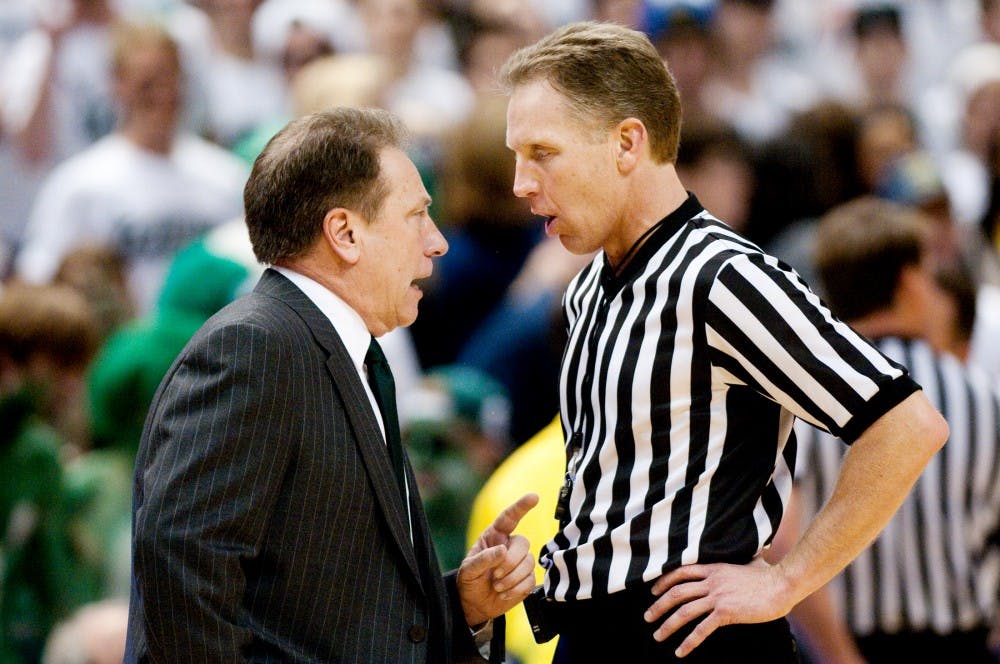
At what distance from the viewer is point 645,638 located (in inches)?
113

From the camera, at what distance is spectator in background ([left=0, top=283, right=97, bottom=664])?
476cm

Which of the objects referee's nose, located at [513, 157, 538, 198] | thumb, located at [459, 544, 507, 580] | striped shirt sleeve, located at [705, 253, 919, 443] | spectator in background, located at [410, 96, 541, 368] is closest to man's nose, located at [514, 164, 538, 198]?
referee's nose, located at [513, 157, 538, 198]

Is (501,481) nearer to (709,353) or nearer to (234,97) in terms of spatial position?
(709,353)

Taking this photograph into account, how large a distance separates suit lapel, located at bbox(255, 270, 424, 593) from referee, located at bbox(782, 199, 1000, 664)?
6.48 feet

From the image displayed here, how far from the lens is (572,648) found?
9.84 feet

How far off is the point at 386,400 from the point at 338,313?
21cm

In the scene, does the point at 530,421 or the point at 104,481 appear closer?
the point at 104,481

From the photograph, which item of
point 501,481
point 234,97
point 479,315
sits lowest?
point 501,481

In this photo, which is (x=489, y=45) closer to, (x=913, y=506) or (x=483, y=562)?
(x=913, y=506)

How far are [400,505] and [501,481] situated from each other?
129cm

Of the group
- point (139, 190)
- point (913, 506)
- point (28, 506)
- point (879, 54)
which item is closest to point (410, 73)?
point (139, 190)

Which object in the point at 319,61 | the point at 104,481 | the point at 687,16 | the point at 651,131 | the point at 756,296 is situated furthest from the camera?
the point at 687,16

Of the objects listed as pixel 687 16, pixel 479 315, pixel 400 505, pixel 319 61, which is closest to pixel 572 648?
pixel 400 505

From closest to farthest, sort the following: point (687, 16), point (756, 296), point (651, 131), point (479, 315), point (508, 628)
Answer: point (756, 296)
point (651, 131)
point (508, 628)
point (479, 315)
point (687, 16)
